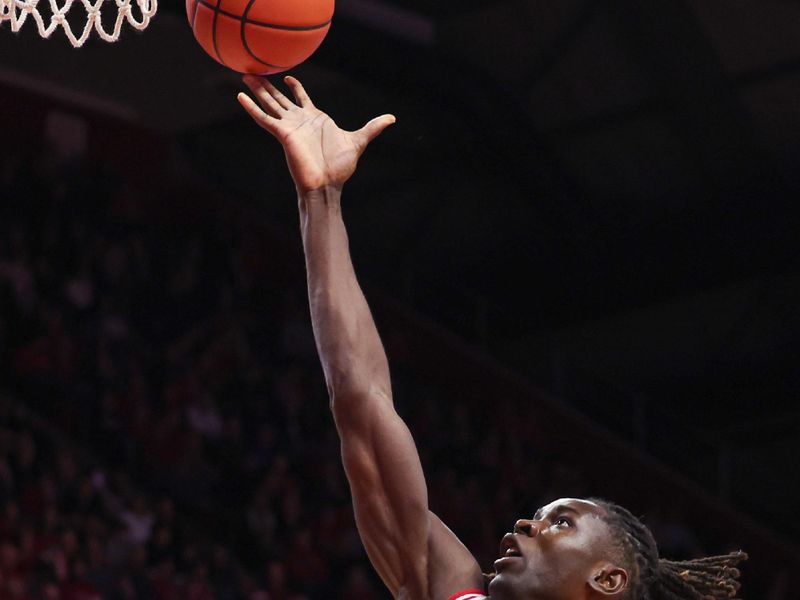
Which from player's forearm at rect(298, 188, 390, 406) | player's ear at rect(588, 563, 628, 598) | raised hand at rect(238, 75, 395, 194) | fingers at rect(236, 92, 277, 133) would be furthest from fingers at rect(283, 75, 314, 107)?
player's ear at rect(588, 563, 628, 598)

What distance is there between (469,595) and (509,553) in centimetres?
14

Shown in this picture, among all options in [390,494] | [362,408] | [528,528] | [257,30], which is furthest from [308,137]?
[528,528]

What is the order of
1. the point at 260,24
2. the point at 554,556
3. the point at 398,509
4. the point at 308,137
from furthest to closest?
1. the point at 260,24
2. the point at 308,137
3. the point at 398,509
4. the point at 554,556

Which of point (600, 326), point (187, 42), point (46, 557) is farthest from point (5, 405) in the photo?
point (600, 326)

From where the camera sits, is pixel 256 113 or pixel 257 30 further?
pixel 257 30

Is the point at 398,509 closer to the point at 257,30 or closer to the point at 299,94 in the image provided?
the point at 299,94

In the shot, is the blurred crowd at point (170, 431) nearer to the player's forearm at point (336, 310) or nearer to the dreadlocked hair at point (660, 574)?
the player's forearm at point (336, 310)

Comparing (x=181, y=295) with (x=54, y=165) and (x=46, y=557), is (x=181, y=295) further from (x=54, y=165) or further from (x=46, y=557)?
(x=46, y=557)

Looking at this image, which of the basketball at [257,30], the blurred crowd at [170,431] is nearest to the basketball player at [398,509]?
the basketball at [257,30]

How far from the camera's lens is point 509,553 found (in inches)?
115

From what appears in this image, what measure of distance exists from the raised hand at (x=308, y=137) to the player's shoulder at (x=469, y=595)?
89 cm

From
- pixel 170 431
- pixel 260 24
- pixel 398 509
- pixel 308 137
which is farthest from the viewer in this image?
pixel 170 431

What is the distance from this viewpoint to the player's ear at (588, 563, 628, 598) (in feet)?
9.57

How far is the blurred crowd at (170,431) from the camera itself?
24.7 feet
